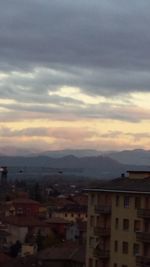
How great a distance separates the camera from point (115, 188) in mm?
36938

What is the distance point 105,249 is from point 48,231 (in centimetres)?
4188

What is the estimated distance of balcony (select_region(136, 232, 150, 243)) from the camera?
3316cm

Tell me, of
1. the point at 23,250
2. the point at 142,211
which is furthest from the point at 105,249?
the point at 23,250

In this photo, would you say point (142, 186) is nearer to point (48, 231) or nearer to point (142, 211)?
point (142, 211)

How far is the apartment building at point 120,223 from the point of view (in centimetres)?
3419

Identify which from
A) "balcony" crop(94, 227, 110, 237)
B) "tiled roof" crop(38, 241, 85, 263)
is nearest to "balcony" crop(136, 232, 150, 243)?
"balcony" crop(94, 227, 110, 237)

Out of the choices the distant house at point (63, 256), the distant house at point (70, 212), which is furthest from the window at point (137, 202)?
the distant house at point (70, 212)

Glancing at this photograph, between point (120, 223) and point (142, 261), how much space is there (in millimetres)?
3613

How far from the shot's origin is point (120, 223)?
1421 inches

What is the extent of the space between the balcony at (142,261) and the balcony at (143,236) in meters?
0.75

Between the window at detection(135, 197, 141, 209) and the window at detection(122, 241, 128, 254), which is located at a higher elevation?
the window at detection(135, 197, 141, 209)

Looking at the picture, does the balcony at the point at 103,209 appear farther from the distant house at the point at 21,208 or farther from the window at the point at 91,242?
the distant house at the point at 21,208

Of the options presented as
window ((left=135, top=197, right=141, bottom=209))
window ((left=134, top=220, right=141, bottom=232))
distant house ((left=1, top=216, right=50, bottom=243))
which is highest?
window ((left=135, top=197, right=141, bottom=209))

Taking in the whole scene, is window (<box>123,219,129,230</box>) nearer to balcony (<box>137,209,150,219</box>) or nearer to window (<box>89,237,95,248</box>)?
balcony (<box>137,209,150,219</box>)
